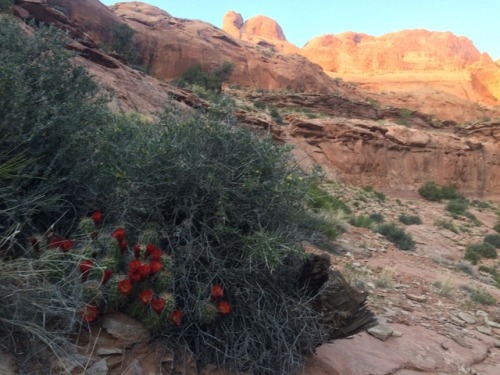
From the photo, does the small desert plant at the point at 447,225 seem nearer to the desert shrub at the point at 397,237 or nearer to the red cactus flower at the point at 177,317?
the desert shrub at the point at 397,237

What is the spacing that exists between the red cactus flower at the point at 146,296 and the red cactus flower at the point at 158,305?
3 centimetres

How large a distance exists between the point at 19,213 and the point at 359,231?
9.50 meters

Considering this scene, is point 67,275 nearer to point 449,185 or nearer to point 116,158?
point 116,158

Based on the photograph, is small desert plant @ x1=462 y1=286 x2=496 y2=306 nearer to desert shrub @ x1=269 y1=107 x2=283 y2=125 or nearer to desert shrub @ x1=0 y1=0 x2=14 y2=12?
desert shrub @ x1=0 y1=0 x2=14 y2=12

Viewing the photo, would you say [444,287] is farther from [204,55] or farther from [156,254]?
[204,55]

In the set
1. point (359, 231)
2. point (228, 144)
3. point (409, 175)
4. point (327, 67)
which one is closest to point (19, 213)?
point (228, 144)

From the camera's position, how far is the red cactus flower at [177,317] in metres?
2.73

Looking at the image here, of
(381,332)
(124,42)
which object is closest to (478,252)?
(381,332)

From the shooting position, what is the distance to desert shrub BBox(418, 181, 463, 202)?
26.1 meters

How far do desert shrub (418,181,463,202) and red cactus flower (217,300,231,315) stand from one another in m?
25.3

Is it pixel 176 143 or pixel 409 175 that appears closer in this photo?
pixel 176 143

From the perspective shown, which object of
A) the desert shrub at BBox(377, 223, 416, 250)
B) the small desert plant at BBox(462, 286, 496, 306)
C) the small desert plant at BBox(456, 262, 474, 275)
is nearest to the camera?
the small desert plant at BBox(462, 286, 496, 306)

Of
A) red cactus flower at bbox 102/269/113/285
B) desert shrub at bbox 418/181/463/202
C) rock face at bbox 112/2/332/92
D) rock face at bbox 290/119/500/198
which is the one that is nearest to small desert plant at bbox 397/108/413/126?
rock face at bbox 290/119/500/198

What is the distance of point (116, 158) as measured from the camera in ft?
11.9
